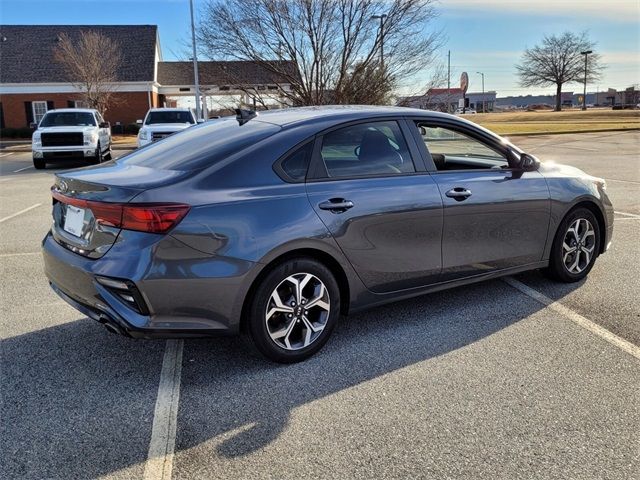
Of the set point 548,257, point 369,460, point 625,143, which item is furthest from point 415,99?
point 369,460

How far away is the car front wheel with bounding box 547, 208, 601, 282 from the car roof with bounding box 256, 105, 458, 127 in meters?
1.54

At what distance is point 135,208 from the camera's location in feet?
10.7

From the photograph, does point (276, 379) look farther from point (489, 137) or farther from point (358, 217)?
point (489, 137)

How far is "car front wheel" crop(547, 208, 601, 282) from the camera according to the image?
5133mm

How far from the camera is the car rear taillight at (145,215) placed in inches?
128

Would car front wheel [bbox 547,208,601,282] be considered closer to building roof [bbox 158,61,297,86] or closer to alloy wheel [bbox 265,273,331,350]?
alloy wheel [bbox 265,273,331,350]

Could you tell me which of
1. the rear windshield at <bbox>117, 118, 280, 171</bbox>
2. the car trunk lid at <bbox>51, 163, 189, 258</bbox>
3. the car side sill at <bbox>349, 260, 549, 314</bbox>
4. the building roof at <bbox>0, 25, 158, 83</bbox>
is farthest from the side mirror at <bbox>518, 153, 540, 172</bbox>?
the building roof at <bbox>0, 25, 158, 83</bbox>

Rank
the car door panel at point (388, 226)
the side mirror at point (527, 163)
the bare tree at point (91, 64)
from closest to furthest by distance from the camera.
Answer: the car door panel at point (388, 226) → the side mirror at point (527, 163) → the bare tree at point (91, 64)

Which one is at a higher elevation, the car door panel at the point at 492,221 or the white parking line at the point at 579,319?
the car door panel at the point at 492,221

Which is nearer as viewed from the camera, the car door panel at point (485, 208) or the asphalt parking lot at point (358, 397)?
the asphalt parking lot at point (358, 397)

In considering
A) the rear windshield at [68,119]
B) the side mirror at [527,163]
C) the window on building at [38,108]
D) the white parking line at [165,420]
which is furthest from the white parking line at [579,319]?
the window on building at [38,108]

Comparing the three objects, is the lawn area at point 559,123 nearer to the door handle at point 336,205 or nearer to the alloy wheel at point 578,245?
the alloy wheel at point 578,245

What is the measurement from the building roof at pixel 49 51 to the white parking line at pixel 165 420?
1553 inches

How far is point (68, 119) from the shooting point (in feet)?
61.2
